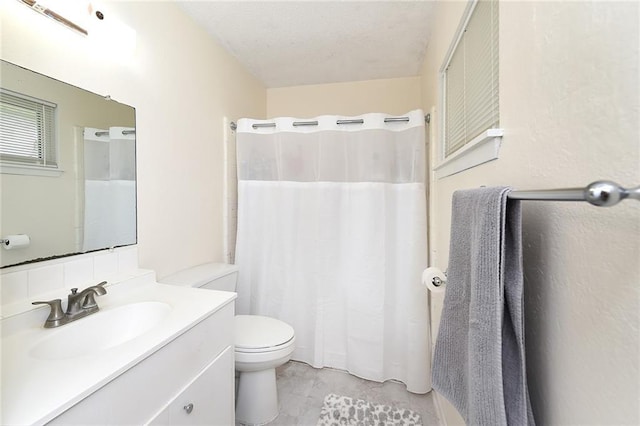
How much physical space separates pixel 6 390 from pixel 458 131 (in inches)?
65.9

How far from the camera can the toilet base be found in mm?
1535

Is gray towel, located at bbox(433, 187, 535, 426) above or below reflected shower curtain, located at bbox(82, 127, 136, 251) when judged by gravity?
below

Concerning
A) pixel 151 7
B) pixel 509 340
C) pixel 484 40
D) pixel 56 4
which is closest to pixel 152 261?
pixel 56 4

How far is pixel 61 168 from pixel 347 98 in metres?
2.22

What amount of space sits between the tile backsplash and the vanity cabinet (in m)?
0.52

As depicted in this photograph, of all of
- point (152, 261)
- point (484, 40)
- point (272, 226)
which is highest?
point (484, 40)

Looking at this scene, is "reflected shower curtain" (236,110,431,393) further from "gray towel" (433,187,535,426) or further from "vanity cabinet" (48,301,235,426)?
"gray towel" (433,187,535,426)

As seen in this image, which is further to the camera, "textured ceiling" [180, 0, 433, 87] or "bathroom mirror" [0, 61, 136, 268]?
"textured ceiling" [180, 0, 433, 87]

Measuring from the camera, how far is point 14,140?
0.94 m

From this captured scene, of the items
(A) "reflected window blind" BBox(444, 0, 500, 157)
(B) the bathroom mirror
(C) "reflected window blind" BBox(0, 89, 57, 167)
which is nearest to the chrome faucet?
(B) the bathroom mirror

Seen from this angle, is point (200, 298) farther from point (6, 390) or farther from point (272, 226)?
point (272, 226)

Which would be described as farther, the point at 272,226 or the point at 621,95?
the point at 272,226

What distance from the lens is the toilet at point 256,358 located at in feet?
4.79

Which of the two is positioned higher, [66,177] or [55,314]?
[66,177]
